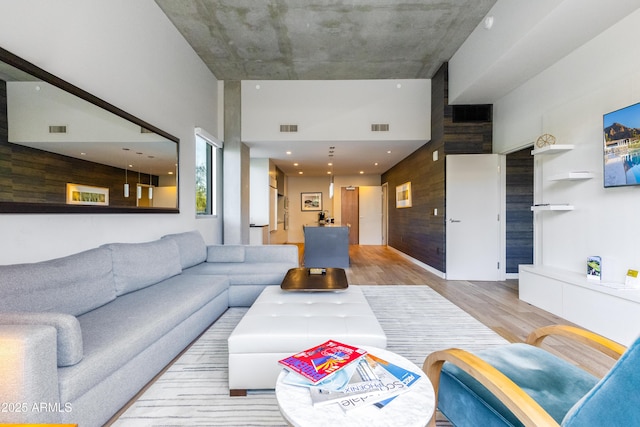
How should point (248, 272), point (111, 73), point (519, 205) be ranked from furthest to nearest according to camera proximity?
1. point (519, 205)
2. point (248, 272)
3. point (111, 73)

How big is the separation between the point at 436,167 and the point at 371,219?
4867 mm

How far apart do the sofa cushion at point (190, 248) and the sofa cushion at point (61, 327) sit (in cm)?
196

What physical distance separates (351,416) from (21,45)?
9.33 feet

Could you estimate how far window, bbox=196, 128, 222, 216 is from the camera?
14.8 ft

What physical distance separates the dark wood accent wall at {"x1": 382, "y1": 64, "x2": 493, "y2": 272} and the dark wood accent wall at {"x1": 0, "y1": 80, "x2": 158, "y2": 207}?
468cm

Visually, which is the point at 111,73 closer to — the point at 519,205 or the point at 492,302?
the point at 492,302

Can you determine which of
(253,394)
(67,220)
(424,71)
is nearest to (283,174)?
(424,71)

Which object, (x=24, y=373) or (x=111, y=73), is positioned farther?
(x=111, y=73)

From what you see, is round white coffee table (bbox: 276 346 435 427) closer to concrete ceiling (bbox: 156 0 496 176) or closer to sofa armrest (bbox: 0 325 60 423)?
sofa armrest (bbox: 0 325 60 423)

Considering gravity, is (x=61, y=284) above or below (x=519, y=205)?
below

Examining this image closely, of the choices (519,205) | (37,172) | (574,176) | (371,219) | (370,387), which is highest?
(574,176)

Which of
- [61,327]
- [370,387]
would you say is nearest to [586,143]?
[370,387]

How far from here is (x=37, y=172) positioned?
1849mm

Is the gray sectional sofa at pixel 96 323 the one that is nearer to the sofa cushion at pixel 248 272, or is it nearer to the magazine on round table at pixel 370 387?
the sofa cushion at pixel 248 272
